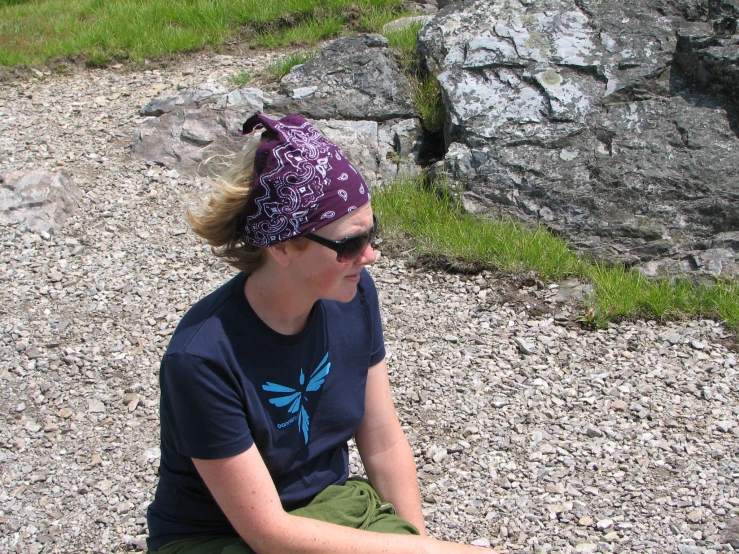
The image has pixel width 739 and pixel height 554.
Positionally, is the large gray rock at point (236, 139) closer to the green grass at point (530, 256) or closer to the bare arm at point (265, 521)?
the green grass at point (530, 256)

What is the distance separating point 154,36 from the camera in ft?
26.9

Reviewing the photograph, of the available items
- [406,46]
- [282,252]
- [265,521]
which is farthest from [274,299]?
[406,46]

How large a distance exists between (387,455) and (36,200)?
4.13 meters

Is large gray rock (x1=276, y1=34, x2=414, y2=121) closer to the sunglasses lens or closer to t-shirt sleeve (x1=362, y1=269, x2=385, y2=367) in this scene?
t-shirt sleeve (x1=362, y1=269, x2=385, y2=367)

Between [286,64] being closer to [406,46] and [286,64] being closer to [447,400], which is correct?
[406,46]

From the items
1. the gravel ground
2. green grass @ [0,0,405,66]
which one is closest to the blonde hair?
the gravel ground

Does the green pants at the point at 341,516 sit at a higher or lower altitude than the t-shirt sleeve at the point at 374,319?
lower

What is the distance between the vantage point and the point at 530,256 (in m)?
5.13

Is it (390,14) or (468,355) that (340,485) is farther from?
(390,14)

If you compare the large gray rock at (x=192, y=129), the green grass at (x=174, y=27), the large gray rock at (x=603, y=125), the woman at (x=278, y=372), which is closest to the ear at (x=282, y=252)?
the woman at (x=278, y=372)

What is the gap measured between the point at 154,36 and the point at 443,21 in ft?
10.6

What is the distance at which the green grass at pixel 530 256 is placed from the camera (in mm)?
4766

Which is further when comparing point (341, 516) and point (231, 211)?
point (341, 516)

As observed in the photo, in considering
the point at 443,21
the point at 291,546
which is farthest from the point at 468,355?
the point at 443,21
